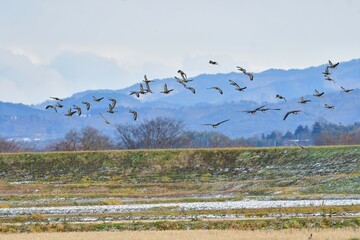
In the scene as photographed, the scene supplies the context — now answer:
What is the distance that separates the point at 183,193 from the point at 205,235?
39.8 m

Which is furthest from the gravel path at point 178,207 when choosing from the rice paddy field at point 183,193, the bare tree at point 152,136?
the bare tree at point 152,136

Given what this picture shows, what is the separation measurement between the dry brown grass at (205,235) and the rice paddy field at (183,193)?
0.06 meters

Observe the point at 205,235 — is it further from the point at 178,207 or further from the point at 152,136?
the point at 152,136

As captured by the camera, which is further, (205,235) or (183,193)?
(183,193)

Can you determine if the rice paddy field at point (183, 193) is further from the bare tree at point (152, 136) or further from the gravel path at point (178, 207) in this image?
the bare tree at point (152, 136)

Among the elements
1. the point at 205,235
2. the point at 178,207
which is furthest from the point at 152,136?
the point at 205,235

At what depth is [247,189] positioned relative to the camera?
8300cm

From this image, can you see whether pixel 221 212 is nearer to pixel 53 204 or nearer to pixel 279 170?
pixel 53 204

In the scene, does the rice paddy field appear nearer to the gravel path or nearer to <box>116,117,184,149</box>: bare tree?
the gravel path

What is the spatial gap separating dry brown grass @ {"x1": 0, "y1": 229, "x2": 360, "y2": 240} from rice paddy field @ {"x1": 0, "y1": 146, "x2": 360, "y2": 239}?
0.18 ft

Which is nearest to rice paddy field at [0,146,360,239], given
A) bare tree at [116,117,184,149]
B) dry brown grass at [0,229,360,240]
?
dry brown grass at [0,229,360,240]

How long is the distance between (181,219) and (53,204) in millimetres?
21170

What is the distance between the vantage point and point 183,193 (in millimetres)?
82438

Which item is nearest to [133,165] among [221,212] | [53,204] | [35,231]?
[53,204]
